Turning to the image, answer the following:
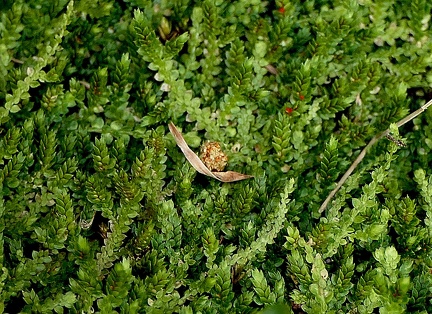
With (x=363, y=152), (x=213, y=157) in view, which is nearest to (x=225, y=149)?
(x=213, y=157)

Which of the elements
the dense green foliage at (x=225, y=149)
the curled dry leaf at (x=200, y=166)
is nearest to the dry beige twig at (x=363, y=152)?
the dense green foliage at (x=225, y=149)

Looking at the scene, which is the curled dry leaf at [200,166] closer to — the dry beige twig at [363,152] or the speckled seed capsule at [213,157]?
the speckled seed capsule at [213,157]

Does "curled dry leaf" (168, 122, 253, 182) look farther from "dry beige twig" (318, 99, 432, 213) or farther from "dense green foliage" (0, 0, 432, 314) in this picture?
"dry beige twig" (318, 99, 432, 213)

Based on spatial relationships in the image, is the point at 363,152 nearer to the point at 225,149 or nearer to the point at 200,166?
the point at 225,149

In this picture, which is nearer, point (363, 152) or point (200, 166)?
point (200, 166)

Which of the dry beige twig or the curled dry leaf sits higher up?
the curled dry leaf

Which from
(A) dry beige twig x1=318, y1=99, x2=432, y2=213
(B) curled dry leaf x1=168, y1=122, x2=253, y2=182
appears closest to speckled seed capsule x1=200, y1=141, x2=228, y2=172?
(B) curled dry leaf x1=168, y1=122, x2=253, y2=182
